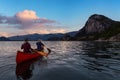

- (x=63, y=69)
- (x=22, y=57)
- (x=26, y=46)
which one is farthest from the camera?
(x=26, y=46)

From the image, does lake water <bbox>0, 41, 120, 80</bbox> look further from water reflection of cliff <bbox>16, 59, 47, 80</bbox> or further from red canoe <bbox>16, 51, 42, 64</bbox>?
red canoe <bbox>16, 51, 42, 64</bbox>

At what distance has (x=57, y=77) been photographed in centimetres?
1852

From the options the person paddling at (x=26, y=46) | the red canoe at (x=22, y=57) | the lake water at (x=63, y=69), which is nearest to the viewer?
the lake water at (x=63, y=69)

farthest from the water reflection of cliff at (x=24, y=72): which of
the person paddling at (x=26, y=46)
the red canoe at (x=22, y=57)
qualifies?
the person paddling at (x=26, y=46)

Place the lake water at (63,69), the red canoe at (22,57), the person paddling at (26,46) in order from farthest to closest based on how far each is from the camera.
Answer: the person paddling at (26,46) → the red canoe at (22,57) → the lake water at (63,69)

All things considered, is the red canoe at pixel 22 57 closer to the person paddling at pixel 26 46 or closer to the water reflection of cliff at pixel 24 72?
the water reflection of cliff at pixel 24 72

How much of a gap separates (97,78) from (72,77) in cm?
244

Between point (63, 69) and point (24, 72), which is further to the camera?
point (63, 69)

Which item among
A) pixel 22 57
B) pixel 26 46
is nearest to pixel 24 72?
pixel 22 57

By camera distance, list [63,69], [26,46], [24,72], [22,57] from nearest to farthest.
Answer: [24,72], [63,69], [22,57], [26,46]

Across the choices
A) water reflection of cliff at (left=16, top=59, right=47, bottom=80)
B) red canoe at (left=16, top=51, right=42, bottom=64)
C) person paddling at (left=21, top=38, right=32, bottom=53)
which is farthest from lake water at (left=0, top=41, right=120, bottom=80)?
person paddling at (left=21, top=38, right=32, bottom=53)

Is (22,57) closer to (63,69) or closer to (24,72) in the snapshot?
(24,72)

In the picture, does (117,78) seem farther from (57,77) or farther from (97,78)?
(57,77)

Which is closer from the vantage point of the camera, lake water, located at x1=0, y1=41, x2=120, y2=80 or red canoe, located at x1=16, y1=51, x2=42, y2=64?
lake water, located at x1=0, y1=41, x2=120, y2=80
